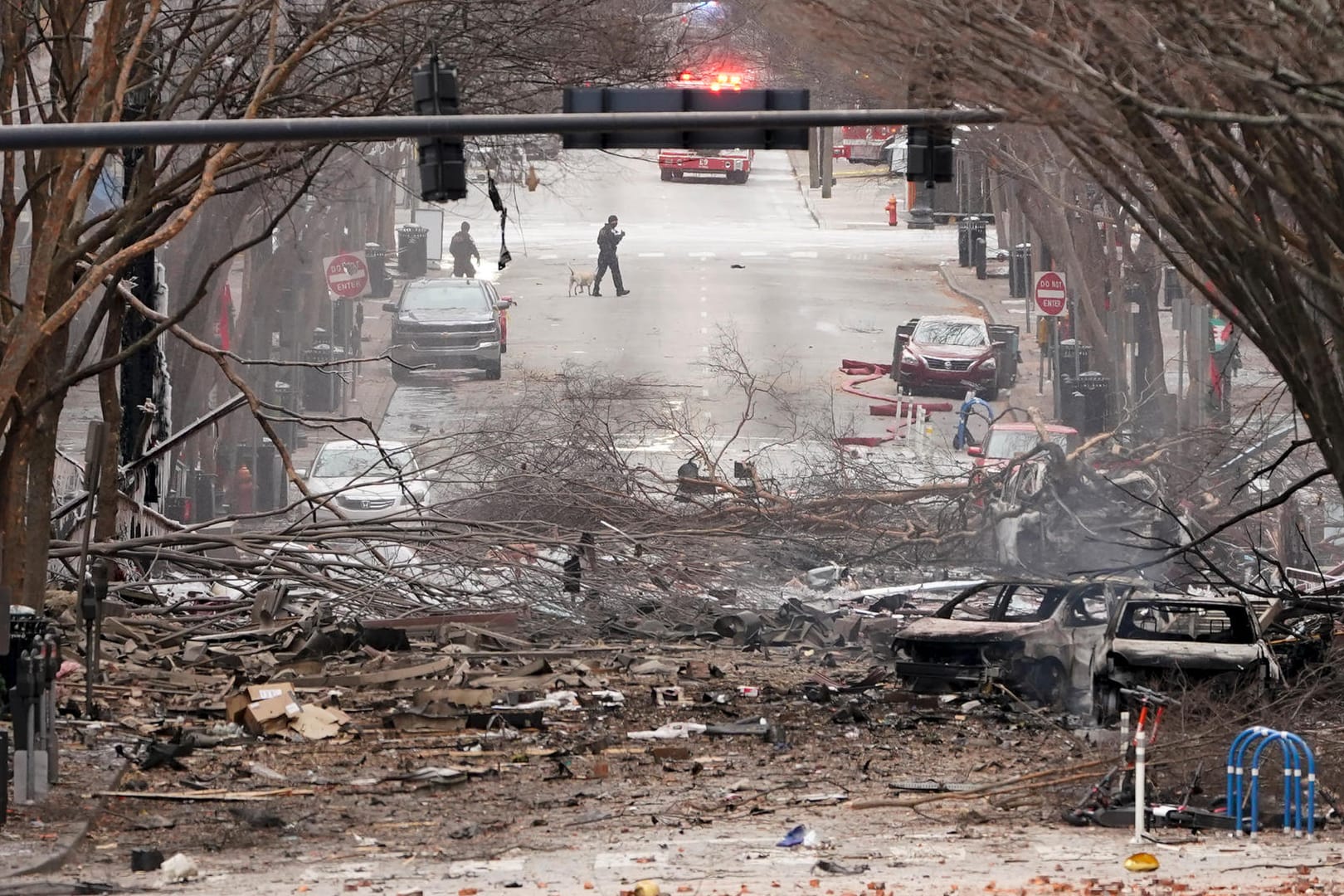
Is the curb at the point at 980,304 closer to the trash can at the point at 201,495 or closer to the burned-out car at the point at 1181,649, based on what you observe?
the trash can at the point at 201,495

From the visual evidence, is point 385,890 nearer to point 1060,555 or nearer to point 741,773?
point 741,773

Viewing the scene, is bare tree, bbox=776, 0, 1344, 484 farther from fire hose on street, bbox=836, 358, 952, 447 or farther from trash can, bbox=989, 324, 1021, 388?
trash can, bbox=989, 324, 1021, 388

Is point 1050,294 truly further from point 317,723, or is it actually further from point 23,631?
point 23,631

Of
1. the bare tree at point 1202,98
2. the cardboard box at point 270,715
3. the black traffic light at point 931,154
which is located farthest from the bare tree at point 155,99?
the bare tree at point 1202,98

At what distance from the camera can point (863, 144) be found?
63.1 meters

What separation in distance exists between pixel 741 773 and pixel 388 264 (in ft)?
135

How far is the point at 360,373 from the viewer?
45844 millimetres

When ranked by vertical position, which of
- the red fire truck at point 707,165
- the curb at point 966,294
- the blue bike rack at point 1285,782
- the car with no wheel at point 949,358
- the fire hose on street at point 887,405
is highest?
the red fire truck at point 707,165

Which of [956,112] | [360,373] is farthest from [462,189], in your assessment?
[360,373]

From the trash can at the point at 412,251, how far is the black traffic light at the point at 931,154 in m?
40.4

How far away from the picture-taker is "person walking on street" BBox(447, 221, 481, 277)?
4909 cm

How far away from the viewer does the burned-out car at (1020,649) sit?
17.1m

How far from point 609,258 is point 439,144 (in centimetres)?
3836

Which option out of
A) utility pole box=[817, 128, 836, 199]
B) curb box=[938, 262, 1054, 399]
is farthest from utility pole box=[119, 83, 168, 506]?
utility pole box=[817, 128, 836, 199]
